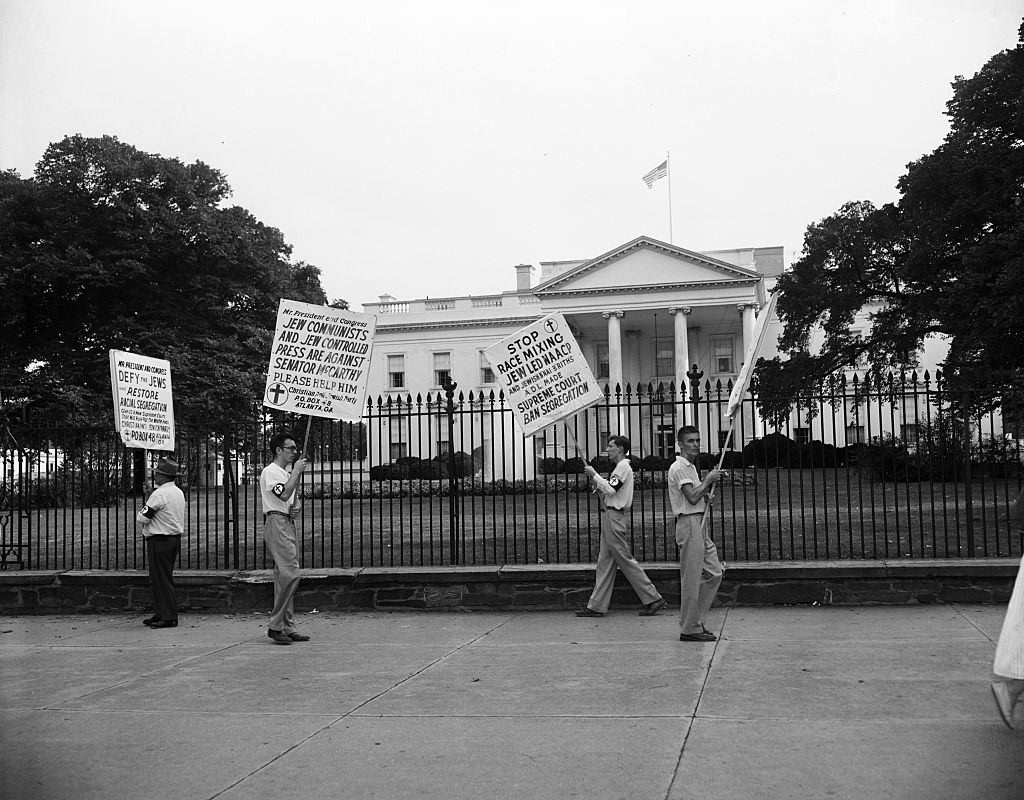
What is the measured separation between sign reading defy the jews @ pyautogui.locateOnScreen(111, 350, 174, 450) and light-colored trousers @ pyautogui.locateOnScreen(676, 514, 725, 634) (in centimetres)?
606

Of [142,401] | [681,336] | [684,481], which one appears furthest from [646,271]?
[684,481]

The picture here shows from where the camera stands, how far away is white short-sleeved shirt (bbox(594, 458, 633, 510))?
357 inches

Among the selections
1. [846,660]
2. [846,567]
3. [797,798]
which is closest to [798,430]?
[846,567]

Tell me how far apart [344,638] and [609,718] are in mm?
3801

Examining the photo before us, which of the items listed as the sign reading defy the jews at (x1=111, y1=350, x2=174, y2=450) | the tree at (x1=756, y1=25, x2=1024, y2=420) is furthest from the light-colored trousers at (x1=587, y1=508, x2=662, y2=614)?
the sign reading defy the jews at (x1=111, y1=350, x2=174, y2=450)

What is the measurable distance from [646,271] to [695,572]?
51235 mm

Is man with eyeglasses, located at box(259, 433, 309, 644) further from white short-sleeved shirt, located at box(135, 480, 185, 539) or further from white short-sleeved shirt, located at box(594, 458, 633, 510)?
white short-sleeved shirt, located at box(594, 458, 633, 510)

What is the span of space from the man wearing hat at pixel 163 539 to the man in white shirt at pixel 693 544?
4984 millimetres

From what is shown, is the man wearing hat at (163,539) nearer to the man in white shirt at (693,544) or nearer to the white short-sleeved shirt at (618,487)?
the white short-sleeved shirt at (618,487)

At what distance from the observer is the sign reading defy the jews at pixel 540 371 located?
10.0 metres

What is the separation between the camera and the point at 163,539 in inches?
380

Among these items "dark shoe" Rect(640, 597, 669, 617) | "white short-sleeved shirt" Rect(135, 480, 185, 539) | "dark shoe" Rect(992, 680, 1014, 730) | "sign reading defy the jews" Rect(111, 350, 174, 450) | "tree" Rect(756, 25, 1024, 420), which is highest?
"tree" Rect(756, 25, 1024, 420)

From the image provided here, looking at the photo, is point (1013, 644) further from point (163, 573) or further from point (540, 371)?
point (163, 573)

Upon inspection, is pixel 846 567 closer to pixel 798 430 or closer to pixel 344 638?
pixel 798 430
